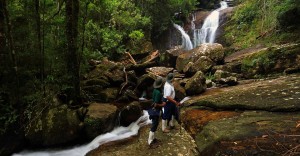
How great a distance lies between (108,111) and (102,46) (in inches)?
360

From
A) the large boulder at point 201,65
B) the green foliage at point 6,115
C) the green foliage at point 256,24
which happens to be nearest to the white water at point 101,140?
the green foliage at point 6,115

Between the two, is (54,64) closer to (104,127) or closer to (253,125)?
(104,127)

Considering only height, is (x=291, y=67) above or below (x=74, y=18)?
below

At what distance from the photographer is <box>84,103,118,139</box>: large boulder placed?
9289mm

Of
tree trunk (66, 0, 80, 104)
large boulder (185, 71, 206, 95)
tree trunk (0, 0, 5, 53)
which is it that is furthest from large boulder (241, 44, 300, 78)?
tree trunk (0, 0, 5, 53)

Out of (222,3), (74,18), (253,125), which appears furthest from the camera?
(222,3)

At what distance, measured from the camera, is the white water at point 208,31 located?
953 inches

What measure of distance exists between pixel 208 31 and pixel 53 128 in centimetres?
1934

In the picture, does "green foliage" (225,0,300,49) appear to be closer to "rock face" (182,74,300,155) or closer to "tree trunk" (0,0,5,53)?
Result: "rock face" (182,74,300,155)

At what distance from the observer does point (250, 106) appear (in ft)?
25.6

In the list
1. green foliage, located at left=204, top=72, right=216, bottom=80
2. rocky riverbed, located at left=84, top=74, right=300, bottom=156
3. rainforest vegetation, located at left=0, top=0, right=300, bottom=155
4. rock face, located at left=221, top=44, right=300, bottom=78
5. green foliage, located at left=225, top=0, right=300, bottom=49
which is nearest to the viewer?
rocky riverbed, located at left=84, top=74, right=300, bottom=156

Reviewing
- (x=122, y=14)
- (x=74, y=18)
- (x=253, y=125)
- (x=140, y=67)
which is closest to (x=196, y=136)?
(x=253, y=125)

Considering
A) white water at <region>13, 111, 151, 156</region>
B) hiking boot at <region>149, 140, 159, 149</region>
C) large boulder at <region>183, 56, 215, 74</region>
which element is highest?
large boulder at <region>183, 56, 215, 74</region>

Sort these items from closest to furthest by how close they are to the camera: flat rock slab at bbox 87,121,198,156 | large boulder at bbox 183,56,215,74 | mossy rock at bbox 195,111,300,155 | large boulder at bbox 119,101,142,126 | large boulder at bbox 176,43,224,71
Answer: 1. mossy rock at bbox 195,111,300,155
2. flat rock slab at bbox 87,121,198,156
3. large boulder at bbox 119,101,142,126
4. large boulder at bbox 183,56,215,74
5. large boulder at bbox 176,43,224,71
